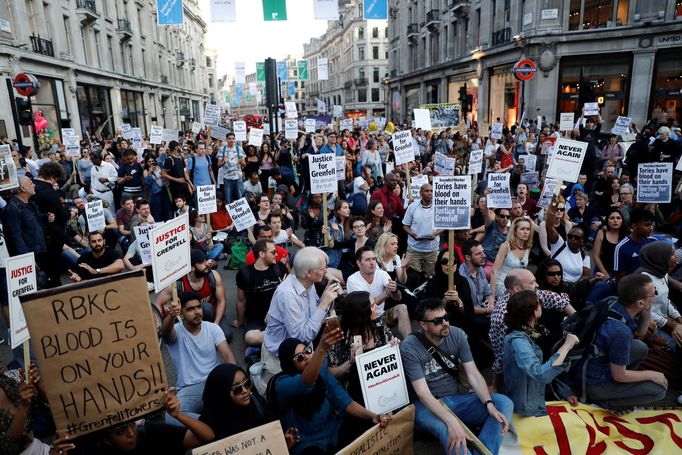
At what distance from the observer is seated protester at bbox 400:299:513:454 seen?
339cm

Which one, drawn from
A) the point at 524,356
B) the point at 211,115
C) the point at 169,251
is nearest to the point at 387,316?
the point at 524,356

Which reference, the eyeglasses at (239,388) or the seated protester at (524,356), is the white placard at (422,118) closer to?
the seated protester at (524,356)

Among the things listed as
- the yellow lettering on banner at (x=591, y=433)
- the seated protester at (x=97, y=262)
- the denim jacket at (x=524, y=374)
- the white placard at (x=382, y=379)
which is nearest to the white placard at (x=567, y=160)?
the yellow lettering on banner at (x=591, y=433)

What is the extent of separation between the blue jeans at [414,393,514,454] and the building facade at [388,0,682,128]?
866 inches

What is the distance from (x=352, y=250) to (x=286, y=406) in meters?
3.06

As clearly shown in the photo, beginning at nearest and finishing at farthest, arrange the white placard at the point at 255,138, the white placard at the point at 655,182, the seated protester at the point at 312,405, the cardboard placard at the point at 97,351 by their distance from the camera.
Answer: the cardboard placard at the point at 97,351 → the seated protester at the point at 312,405 → the white placard at the point at 655,182 → the white placard at the point at 255,138

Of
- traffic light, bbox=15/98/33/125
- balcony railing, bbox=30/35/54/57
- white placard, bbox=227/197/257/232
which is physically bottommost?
white placard, bbox=227/197/257/232

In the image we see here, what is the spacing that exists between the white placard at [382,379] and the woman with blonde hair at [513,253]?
2519 millimetres

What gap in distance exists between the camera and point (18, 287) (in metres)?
3.75

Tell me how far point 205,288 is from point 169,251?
144cm

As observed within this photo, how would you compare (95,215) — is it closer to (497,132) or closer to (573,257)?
(573,257)

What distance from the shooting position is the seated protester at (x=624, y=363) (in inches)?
141

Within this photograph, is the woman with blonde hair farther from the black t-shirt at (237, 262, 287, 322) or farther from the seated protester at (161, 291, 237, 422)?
the seated protester at (161, 291, 237, 422)

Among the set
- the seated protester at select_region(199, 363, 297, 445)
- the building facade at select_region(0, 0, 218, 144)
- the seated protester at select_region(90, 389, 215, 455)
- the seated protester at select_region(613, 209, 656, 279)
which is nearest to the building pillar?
the seated protester at select_region(613, 209, 656, 279)
